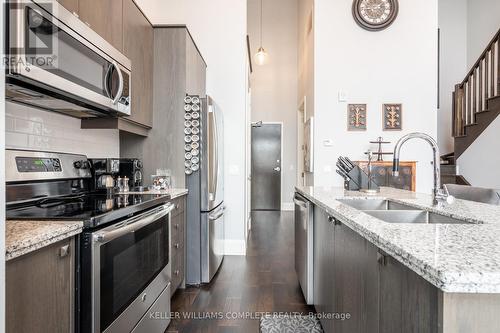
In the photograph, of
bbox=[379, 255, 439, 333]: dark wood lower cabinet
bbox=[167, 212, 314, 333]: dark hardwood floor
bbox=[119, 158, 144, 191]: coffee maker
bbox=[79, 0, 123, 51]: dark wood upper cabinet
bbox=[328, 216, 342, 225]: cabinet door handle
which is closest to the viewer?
bbox=[379, 255, 439, 333]: dark wood lower cabinet

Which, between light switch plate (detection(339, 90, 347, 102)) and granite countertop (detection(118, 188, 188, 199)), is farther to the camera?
light switch plate (detection(339, 90, 347, 102))

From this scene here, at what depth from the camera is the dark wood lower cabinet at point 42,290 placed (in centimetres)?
83

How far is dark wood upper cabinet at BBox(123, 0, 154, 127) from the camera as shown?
2.23 meters

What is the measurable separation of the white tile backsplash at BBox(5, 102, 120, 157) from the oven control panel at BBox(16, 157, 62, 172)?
11cm

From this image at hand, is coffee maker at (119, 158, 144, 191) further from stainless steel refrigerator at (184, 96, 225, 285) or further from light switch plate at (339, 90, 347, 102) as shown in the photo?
light switch plate at (339, 90, 347, 102)

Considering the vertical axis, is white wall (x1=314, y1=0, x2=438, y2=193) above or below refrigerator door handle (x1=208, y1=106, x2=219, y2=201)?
above

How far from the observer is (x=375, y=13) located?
4516 millimetres

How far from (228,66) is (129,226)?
2.77m

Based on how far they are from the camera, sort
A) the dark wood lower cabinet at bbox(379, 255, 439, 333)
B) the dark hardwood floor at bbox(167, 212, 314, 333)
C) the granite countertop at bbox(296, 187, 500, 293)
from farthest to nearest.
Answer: the dark hardwood floor at bbox(167, 212, 314, 333)
the dark wood lower cabinet at bbox(379, 255, 439, 333)
the granite countertop at bbox(296, 187, 500, 293)

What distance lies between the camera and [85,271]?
112 centimetres

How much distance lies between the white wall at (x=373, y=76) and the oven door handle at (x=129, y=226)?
3.25 metres

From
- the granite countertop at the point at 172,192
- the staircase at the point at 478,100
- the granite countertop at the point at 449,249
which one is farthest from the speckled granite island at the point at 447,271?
the staircase at the point at 478,100

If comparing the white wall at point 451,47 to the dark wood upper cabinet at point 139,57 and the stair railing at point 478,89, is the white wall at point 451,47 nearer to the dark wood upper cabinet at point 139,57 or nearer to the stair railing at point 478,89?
the stair railing at point 478,89

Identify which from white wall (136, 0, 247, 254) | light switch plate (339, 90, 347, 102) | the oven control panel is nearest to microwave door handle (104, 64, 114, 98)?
the oven control panel
